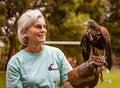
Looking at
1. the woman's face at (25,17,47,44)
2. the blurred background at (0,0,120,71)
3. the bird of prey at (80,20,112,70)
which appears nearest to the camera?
the woman's face at (25,17,47,44)

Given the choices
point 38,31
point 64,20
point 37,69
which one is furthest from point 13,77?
point 64,20

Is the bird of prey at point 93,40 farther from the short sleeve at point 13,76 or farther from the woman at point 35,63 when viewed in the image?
the short sleeve at point 13,76

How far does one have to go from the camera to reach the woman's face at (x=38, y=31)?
2.82 m

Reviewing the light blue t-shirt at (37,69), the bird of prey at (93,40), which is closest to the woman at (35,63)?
the light blue t-shirt at (37,69)

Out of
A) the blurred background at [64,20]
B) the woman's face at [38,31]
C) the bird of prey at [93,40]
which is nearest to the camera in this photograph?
the woman's face at [38,31]

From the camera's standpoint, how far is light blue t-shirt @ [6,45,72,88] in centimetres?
288

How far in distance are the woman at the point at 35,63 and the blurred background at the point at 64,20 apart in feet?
51.6

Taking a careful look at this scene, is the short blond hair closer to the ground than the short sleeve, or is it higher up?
higher up

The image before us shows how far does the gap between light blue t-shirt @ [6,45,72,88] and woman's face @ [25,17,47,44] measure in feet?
0.41

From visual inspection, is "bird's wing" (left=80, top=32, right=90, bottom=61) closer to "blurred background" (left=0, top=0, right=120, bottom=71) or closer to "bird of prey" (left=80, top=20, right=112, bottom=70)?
"bird of prey" (left=80, top=20, right=112, bottom=70)

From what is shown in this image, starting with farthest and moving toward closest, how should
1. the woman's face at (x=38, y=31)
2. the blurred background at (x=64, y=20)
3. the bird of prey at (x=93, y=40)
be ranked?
the blurred background at (x=64, y=20)
the bird of prey at (x=93, y=40)
the woman's face at (x=38, y=31)

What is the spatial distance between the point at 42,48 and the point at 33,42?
9 centimetres

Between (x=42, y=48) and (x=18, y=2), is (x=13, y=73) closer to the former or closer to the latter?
(x=42, y=48)

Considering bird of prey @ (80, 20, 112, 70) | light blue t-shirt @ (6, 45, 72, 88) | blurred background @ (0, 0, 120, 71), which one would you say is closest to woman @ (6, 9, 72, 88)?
light blue t-shirt @ (6, 45, 72, 88)
